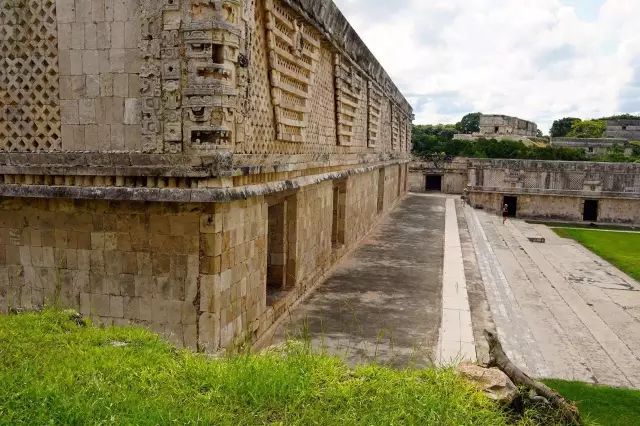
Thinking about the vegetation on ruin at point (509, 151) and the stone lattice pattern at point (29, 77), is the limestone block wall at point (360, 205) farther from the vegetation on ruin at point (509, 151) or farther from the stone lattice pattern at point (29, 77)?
the vegetation on ruin at point (509, 151)

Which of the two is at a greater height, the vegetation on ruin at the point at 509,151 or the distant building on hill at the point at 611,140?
the distant building on hill at the point at 611,140

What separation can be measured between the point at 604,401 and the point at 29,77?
7.38 meters

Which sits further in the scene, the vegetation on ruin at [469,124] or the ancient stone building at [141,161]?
the vegetation on ruin at [469,124]

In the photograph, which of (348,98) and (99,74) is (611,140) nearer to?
(348,98)

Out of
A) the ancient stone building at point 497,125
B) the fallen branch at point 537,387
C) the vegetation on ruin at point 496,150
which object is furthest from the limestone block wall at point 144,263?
the ancient stone building at point 497,125

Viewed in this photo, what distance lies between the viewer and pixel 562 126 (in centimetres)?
5869

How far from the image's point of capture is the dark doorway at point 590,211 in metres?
26.0

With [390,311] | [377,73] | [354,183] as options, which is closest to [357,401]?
[390,311]

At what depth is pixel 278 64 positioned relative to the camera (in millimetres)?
6379

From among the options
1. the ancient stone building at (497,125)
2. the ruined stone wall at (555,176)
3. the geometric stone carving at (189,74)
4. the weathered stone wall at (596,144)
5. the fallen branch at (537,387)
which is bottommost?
the fallen branch at (537,387)

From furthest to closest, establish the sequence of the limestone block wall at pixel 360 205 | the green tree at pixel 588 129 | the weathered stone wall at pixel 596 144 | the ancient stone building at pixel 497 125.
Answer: the green tree at pixel 588 129, the ancient stone building at pixel 497 125, the weathered stone wall at pixel 596 144, the limestone block wall at pixel 360 205

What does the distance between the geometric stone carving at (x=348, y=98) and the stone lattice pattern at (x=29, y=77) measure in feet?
16.5

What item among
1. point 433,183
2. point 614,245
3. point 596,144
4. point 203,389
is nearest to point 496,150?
point 433,183

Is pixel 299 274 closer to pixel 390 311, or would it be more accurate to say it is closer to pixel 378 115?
pixel 390 311
